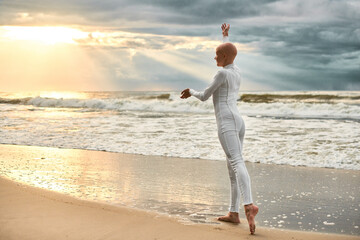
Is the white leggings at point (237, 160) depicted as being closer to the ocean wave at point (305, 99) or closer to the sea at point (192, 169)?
the sea at point (192, 169)

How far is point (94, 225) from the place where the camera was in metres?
3.70

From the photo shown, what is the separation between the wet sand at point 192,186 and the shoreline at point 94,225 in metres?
0.24

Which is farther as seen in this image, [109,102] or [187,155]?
[109,102]

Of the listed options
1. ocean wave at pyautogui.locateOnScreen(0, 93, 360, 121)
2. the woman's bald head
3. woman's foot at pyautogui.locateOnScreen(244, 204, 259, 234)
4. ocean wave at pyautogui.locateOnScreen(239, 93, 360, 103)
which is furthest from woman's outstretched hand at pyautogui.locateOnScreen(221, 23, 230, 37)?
ocean wave at pyautogui.locateOnScreen(239, 93, 360, 103)

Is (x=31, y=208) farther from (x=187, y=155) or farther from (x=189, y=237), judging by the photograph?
(x=187, y=155)

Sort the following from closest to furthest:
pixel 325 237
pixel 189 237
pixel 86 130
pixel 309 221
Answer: pixel 189 237, pixel 325 237, pixel 309 221, pixel 86 130

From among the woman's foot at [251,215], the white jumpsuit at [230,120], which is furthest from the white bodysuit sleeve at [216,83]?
the woman's foot at [251,215]

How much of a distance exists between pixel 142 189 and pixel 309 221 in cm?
240

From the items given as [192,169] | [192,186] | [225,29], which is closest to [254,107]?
[192,169]

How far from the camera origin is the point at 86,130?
1345cm

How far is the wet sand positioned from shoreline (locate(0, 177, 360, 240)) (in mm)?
243

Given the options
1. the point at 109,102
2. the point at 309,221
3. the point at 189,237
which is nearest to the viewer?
the point at 189,237

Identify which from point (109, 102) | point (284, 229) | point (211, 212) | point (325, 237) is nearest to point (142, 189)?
point (211, 212)

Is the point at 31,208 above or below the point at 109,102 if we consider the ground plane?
below
